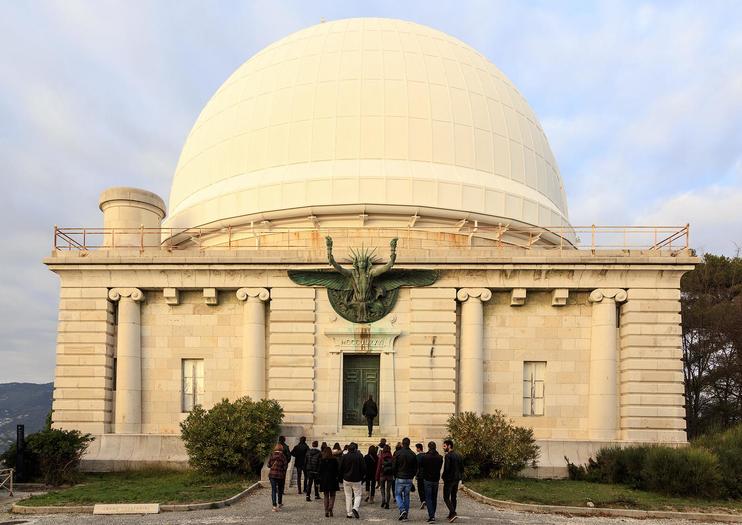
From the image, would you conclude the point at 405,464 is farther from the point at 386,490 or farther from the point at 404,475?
the point at 386,490

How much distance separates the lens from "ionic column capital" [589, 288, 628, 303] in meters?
24.5

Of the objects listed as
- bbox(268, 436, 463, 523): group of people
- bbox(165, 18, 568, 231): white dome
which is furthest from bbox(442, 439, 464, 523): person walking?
bbox(165, 18, 568, 231): white dome

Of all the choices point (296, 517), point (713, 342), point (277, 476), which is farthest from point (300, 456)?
point (713, 342)

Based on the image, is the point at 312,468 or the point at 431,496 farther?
the point at 312,468

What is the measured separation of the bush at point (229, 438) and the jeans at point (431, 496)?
275 inches

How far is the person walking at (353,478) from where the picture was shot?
15.5 metres

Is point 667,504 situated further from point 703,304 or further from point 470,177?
point 703,304

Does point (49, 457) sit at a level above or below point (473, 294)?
below

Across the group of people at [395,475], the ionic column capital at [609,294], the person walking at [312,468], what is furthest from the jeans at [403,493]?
the ionic column capital at [609,294]

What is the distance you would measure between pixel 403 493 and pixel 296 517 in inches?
90.0

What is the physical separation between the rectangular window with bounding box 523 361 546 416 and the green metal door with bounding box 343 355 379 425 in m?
4.97

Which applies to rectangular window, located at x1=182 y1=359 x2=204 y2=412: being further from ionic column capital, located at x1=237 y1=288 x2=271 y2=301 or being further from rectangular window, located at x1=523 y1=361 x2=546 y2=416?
rectangular window, located at x1=523 y1=361 x2=546 y2=416

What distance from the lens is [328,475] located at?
15.8 meters

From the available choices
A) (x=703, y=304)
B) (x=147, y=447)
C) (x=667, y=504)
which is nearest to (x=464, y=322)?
(x=667, y=504)
